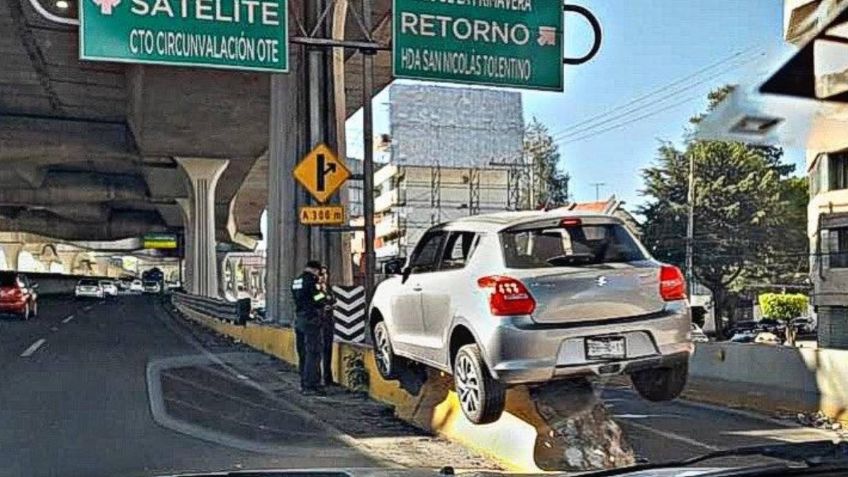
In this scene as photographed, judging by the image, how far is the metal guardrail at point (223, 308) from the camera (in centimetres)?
2238

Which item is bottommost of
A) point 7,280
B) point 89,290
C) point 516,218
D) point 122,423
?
point 89,290

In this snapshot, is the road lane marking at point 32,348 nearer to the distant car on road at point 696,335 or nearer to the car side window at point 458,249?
the car side window at point 458,249

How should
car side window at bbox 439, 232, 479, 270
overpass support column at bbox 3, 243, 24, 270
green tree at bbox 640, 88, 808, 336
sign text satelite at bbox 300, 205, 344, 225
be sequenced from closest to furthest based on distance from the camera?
car side window at bbox 439, 232, 479, 270 → sign text satelite at bbox 300, 205, 344, 225 → green tree at bbox 640, 88, 808, 336 → overpass support column at bbox 3, 243, 24, 270

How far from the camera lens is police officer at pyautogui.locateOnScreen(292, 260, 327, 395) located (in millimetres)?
11984

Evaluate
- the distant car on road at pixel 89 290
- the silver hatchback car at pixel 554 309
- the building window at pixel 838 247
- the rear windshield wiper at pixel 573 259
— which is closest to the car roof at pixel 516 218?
the silver hatchback car at pixel 554 309

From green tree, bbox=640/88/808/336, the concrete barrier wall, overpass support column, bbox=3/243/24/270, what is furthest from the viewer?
overpass support column, bbox=3/243/24/270

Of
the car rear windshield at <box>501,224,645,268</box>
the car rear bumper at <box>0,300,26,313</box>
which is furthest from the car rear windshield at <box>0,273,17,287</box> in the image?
the car rear windshield at <box>501,224,645,268</box>

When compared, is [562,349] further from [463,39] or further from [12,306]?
[12,306]

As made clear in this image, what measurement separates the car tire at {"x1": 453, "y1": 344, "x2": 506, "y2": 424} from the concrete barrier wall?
4.24 metres

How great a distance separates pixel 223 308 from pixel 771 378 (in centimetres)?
1655

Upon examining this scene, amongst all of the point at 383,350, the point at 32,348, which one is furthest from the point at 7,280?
A: the point at 383,350

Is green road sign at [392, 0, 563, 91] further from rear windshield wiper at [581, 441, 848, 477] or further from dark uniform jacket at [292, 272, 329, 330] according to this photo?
rear windshield wiper at [581, 441, 848, 477]

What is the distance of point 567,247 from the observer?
7930mm

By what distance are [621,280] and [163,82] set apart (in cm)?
2310
